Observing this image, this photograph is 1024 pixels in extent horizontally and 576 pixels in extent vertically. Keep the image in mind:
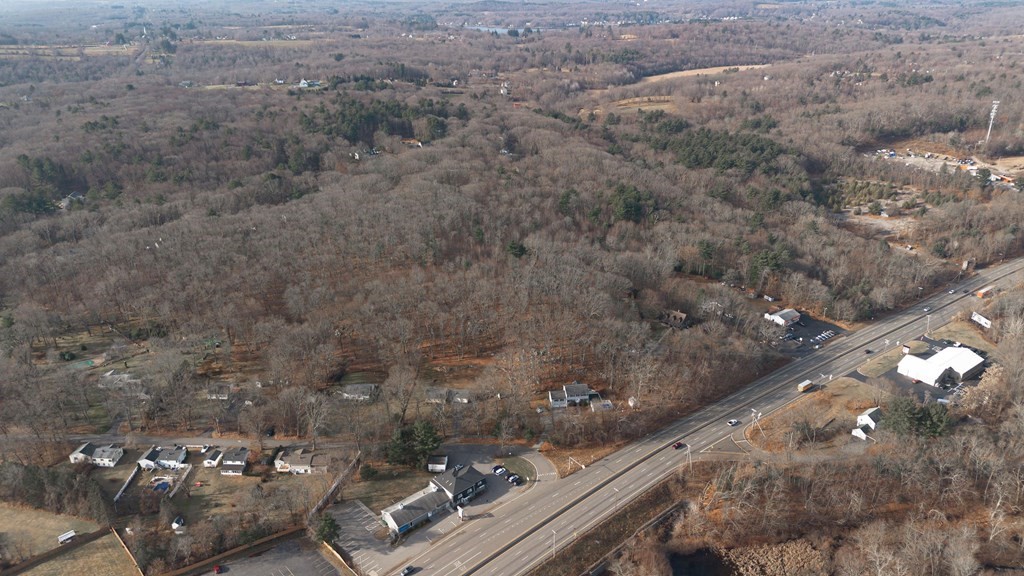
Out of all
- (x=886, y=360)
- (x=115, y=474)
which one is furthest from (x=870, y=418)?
(x=115, y=474)

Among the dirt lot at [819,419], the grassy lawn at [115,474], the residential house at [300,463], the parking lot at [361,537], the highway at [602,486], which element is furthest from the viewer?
the dirt lot at [819,419]

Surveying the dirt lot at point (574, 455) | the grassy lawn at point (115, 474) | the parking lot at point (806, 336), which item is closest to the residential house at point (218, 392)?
the grassy lawn at point (115, 474)

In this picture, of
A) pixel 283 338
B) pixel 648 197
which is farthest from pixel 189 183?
pixel 648 197

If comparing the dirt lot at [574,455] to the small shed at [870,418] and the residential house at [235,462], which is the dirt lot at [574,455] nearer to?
the small shed at [870,418]

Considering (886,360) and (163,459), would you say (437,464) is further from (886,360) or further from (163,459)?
(886,360)

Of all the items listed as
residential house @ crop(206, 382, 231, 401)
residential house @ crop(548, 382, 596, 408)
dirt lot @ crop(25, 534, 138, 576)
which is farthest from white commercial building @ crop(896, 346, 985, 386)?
dirt lot @ crop(25, 534, 138, 576)

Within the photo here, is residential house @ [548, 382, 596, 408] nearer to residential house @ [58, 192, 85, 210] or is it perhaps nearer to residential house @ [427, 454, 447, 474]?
residential house @ [427, 454, 447, 474]
